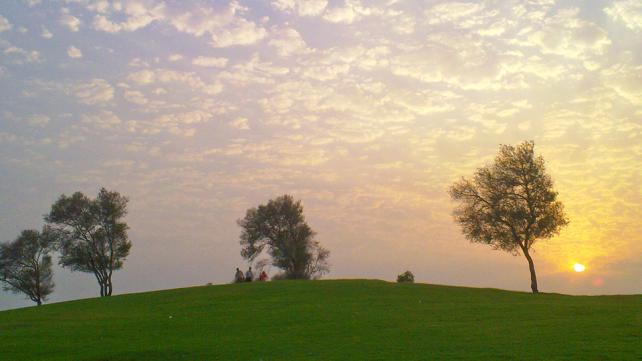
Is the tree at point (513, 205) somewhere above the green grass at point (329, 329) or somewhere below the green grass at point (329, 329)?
above

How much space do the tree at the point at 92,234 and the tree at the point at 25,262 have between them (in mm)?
12400

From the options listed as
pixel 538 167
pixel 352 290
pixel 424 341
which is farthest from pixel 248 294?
pixel 538 167

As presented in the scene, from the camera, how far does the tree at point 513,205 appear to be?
68250 mm

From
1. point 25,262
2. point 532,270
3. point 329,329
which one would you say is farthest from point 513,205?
point 25,262

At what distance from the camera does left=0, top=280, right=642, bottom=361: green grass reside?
26281 mm

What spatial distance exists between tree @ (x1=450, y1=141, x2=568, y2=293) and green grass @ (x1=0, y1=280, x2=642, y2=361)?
1575 cm

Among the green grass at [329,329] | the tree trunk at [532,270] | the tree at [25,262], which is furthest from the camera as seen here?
the tree at [25,262]

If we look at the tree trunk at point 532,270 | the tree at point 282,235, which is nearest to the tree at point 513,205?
the tree trunk at point 532,270

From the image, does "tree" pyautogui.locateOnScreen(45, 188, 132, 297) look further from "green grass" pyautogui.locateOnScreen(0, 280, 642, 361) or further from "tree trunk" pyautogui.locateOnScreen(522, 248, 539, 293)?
"tree trunk" pyautogui.locateOnScreen(522, 248, 539, 293)

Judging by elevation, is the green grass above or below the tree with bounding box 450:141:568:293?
below

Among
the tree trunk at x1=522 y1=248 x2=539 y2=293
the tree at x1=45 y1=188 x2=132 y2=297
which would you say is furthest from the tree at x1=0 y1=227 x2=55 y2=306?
the tree trunk at x1=522 y1=248 x2=539 y2=293

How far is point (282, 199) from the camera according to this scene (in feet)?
342

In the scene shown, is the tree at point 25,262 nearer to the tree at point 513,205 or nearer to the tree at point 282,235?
the tree at point 282,235

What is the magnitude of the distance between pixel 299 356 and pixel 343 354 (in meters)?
1.96
